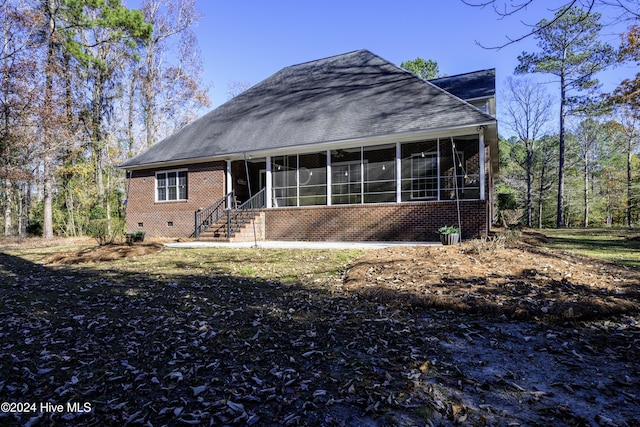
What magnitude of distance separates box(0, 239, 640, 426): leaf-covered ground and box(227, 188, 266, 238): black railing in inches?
263

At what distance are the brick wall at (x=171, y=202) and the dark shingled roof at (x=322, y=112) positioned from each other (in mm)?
727

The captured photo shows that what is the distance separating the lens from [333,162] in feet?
45.0

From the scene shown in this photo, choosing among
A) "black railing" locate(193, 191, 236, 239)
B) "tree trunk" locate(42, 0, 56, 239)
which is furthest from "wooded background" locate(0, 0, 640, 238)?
"black railing" locate(193, 191, 236, 239)

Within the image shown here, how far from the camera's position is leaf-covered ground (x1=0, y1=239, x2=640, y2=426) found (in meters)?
2.10

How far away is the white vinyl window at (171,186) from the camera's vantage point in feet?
49.5

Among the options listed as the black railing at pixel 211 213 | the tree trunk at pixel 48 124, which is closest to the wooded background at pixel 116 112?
the tree trunk at pixel 48 124

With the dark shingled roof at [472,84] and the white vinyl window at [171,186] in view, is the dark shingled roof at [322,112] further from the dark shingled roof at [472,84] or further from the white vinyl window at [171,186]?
the dark shingled roof at [472,84]

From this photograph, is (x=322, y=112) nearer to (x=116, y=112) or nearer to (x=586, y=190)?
(x=116, y=112)

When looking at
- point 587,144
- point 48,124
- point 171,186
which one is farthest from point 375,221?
point 587,144

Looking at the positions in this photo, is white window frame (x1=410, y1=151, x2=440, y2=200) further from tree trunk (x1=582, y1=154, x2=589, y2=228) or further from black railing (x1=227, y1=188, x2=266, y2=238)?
tree trunk (x1=582, y1=154, x2=589, y2=228)

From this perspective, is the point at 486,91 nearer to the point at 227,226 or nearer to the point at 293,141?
the point at 293,141

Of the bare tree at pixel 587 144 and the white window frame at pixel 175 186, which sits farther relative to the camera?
the bare tree at pixel 587 144

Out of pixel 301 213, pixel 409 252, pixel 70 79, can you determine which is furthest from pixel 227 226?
pixel 70 79

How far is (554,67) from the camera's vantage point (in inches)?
861
